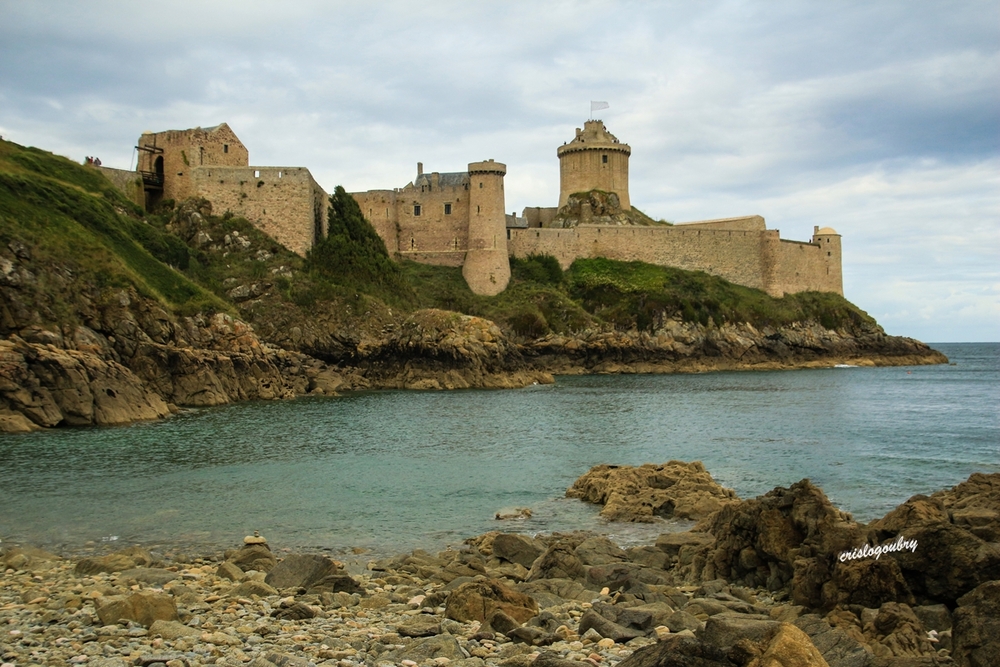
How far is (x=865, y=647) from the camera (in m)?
6.68

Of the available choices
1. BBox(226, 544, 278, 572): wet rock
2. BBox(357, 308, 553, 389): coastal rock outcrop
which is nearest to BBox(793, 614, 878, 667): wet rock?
BBox(226, 544, 278, 572): wet rock

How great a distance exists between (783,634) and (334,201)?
45.8m

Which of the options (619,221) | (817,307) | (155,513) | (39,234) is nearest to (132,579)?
(155,513)

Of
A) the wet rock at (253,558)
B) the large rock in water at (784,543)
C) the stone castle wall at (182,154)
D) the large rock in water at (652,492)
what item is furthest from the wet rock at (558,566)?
the stone castle wall at (182,154)

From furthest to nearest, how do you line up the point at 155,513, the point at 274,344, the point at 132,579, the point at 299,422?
the point at 274,344 < the point at 299,422 < the point at 155,513 < the point at 132,579

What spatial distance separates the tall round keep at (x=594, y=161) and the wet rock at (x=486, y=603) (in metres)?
55.1

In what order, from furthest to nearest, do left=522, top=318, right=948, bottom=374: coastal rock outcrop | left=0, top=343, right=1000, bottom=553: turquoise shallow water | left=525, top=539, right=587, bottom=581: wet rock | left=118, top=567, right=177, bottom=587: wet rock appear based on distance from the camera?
left=522, top=318, right=948, bottom=374: coastal rock outcrop < left=0, top=343, right=1000, bottom=553: turquoise shallow water < left=525, top=539, right=587, bottom=581: wet rock < left=118, top=567, right=177, bottom=587: wet rock

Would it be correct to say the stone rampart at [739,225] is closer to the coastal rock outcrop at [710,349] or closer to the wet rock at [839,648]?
the coastal rock outcrop at [710,349]

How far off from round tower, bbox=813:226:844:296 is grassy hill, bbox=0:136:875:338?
1.19 m

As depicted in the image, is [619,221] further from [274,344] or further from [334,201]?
[274,344]

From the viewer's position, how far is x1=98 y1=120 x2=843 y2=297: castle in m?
46.2

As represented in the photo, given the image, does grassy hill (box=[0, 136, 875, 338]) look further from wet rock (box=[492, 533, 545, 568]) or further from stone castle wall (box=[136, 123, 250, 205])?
wet rock (box=[492, 533, 545, 568])

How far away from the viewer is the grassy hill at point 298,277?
31.7m

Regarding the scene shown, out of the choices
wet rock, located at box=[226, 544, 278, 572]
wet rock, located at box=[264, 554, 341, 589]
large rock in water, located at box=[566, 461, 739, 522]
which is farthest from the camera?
large rock in water, located at box=[566, 461, 739, 522]
